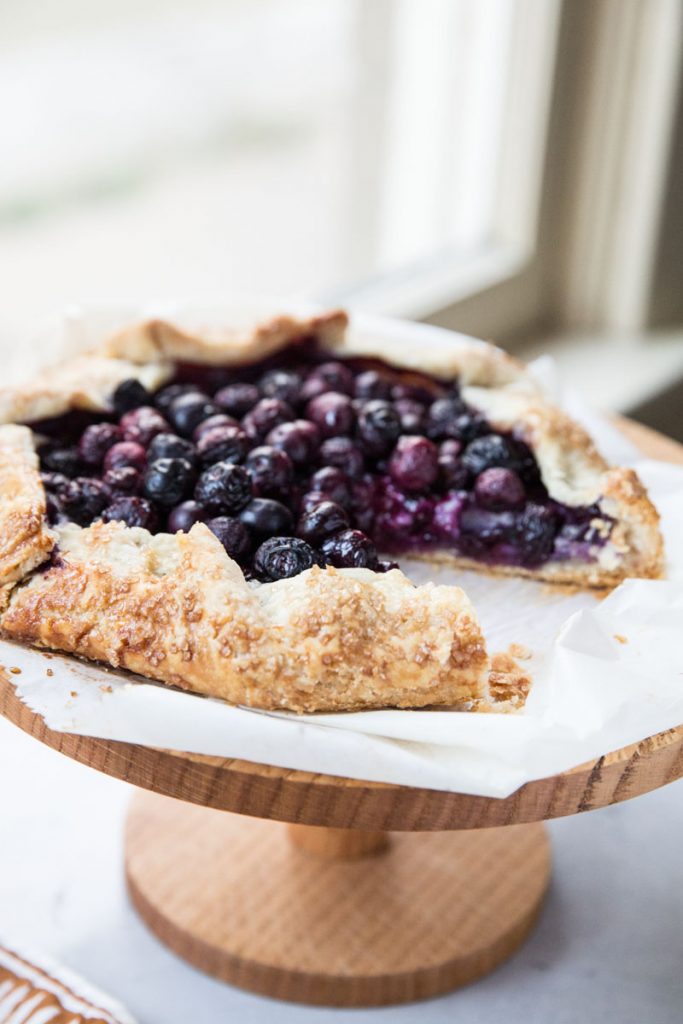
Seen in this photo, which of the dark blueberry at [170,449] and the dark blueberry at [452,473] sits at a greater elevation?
the dark blueberry at [170,449]

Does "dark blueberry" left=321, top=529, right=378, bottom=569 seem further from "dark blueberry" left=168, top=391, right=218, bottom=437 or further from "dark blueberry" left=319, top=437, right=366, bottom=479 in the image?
"dark blueberry" left=168, top=391, right=218, bottom=437

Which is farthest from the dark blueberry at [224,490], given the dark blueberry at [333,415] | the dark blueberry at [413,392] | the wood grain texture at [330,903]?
the wood grain texture at [330,903]

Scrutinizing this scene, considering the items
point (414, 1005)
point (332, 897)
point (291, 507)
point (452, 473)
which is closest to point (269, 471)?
point (291, 507)

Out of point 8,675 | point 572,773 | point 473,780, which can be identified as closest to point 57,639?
point 8,675

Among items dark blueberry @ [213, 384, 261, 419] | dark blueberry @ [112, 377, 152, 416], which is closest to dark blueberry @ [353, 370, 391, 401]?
dark blueberry @ [213, 384, 261, 419]

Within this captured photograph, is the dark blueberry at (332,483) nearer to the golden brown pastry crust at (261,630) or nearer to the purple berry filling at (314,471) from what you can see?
the purple berry filling at (314,471)

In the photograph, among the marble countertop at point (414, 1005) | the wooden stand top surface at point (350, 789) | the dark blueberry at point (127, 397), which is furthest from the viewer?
the dark blueberry at point (127, 397)
